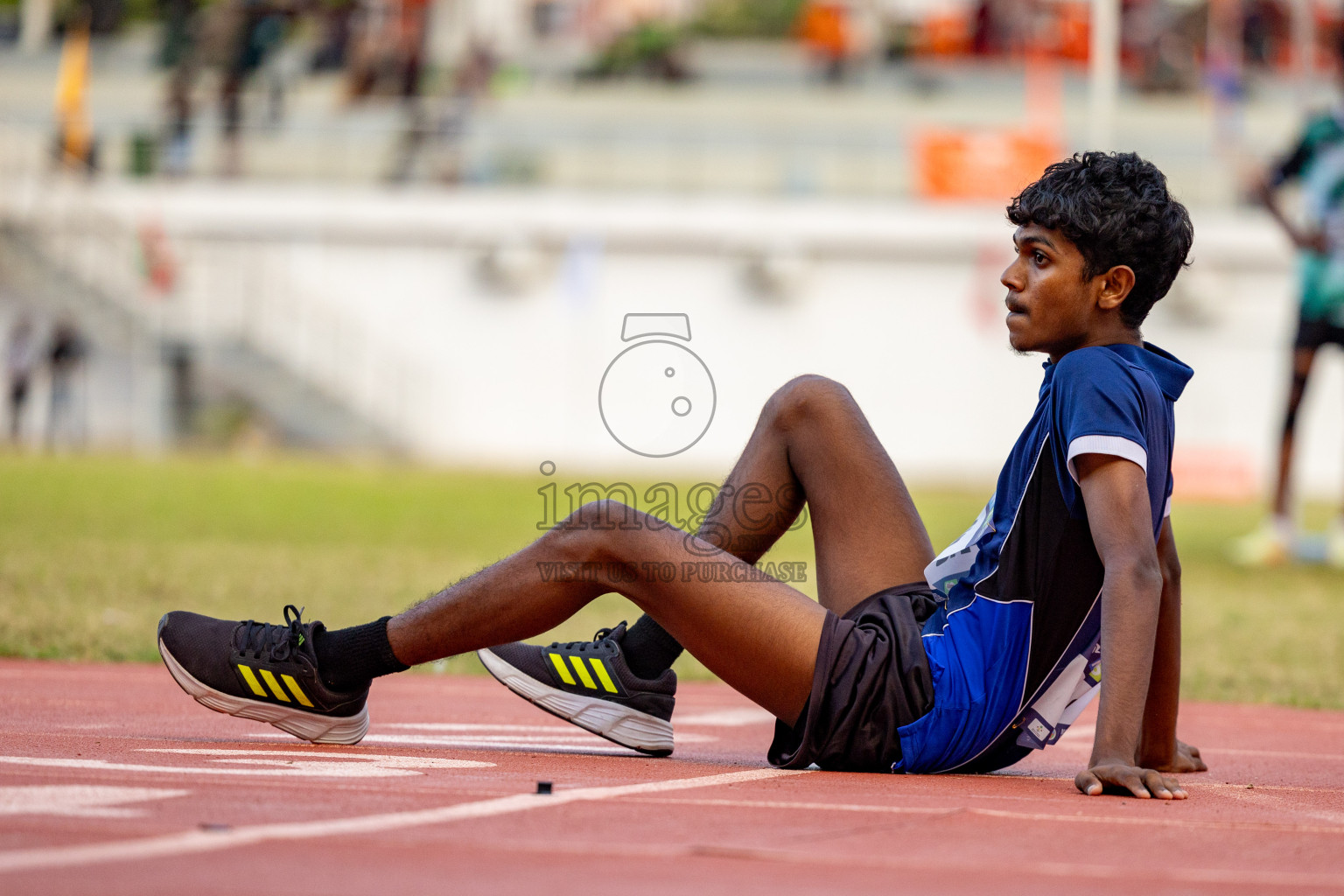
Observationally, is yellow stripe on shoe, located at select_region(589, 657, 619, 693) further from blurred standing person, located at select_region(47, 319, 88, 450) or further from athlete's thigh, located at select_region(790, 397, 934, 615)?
blurred standing person, located at select_region(47, 319, 88, 450)

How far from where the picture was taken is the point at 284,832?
8.98 ft

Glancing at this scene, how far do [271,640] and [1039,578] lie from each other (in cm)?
166

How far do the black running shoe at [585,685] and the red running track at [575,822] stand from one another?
0.11 metres

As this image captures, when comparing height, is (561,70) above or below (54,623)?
above

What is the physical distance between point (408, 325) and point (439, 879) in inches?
979

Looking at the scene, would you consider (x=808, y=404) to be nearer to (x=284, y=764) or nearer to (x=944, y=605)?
(x=944, y=605)

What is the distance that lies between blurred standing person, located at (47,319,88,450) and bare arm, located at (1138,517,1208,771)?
23.3 metres

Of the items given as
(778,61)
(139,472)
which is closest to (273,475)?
(139,472)

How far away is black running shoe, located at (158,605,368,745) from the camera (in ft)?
12.4

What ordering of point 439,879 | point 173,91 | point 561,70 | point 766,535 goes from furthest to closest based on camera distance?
1. point 561,70
2. point 173,91
3. point 766,535
4. point 439,879

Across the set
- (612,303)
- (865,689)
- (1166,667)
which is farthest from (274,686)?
(612,303)

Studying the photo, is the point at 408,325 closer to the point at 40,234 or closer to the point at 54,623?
the point at 40,234

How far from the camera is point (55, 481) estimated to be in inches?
648

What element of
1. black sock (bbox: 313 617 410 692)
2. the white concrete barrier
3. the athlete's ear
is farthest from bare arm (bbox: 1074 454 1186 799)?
the white concrete barrier
